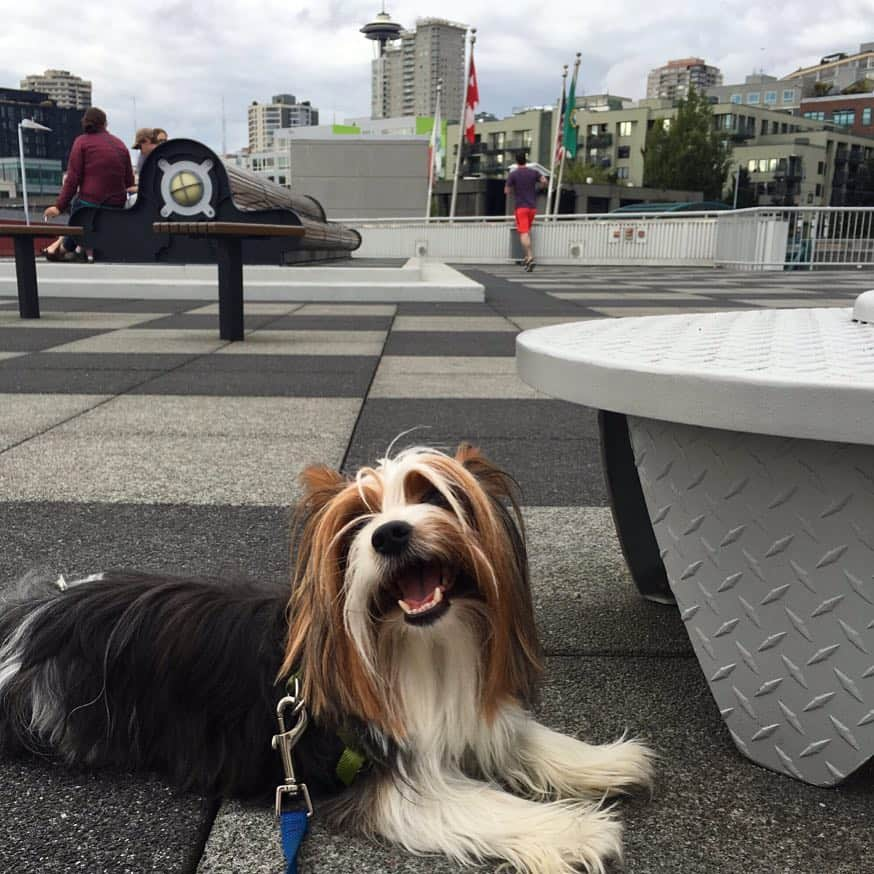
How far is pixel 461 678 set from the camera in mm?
1789

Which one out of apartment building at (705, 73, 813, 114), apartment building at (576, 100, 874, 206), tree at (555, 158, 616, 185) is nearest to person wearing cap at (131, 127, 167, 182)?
tree at (555, 158, 616, 185)

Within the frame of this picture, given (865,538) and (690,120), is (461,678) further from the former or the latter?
(690,120)

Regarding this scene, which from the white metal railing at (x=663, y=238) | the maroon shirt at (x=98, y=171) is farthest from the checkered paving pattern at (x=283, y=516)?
the white metal railing at (x=663, y=238)

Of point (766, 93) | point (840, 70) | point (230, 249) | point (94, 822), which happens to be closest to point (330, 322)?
point (230, 249)

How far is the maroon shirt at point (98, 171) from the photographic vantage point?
489 inches

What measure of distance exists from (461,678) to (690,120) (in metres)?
83.2

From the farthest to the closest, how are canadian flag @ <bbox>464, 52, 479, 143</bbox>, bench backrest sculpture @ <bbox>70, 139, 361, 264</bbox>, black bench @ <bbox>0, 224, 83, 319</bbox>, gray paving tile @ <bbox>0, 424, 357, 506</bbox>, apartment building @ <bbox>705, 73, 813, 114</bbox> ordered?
apartment building @ <bbox>705, 73, 813, 114</bbox>
canadian flag @ <bbox>464, 52, 479, 143</bbox>
bench backrest sculpture @ <bbox>70, 139, 361, 264</bbox>
black bench @ <bbox>0, 224, 83, 319</bbox>
gray paving tile @ <bbox>0, 424, 357, 506</bbox>

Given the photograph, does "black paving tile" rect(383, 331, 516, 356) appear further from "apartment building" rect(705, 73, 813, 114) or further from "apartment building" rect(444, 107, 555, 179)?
"apartment building" rect(705, 73, 813, 114)

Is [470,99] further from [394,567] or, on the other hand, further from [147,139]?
[394,567]

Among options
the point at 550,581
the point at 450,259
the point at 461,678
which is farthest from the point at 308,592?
the point at 450,259

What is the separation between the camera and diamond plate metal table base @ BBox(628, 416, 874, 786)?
6.01 ft

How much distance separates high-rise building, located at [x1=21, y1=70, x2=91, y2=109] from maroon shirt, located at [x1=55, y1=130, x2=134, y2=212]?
476ft

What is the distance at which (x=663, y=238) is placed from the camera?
2894 cm

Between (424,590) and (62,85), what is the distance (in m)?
167
